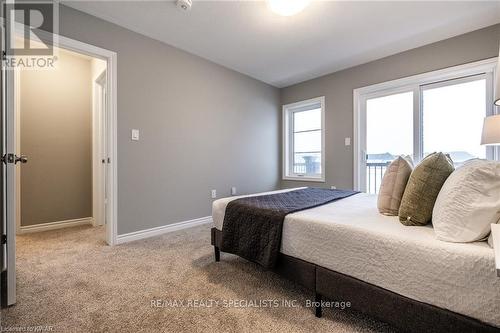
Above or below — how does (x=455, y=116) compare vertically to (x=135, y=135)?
above

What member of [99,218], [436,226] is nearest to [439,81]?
[436,226]

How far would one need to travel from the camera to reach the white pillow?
0.96 meters

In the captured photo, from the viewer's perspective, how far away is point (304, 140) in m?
4.43

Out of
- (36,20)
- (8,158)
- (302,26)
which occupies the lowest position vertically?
(8,158)

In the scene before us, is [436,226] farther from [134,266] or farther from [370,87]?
[370,87]

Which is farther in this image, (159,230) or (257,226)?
(159,230)

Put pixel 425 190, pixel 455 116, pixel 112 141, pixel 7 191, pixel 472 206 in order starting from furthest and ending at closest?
pixel 455 116 < pixel 112 141 < pixel 7 191 < pixel 425 190 < pixel 472 206

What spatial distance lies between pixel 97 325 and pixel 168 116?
226 centimetres

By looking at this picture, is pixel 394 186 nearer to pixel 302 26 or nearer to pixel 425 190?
pixel 425 190

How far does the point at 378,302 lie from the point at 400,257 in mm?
266

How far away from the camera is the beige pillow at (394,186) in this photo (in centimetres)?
146

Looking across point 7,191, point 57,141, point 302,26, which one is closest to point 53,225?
point 57,141

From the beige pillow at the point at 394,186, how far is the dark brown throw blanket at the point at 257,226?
46 cm

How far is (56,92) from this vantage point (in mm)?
3139
